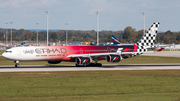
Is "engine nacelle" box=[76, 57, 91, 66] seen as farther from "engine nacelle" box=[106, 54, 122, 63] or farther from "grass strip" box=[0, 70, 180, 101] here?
"grass strip" box=[0, 70, 180, 101]

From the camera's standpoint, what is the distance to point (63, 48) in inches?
1917

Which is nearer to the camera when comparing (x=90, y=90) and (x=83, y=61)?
(x=90, y=90)

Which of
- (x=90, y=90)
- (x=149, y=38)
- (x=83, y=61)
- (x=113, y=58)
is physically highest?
(x=149, y=38)

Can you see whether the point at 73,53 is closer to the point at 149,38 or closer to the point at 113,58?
the point at 113,58

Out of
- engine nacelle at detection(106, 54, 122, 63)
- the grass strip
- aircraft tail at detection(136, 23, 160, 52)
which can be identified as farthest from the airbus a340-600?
the grass strip

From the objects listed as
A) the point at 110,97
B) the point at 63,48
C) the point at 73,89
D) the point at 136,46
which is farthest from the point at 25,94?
the point at 136,46

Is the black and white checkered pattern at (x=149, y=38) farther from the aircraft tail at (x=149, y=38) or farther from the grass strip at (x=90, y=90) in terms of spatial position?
the grass strip at (x=90, y=90)

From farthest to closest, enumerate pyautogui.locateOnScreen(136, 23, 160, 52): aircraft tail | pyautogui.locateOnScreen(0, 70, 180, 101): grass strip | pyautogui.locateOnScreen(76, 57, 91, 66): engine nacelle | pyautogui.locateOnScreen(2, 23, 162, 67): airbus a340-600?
1. pyautogui.locateOnScreen(136, 23, 160, 52): aircraft tail
2. pyautogui.locateOnScreen(76, 57, 91, 66): engine nacelle
3. pyautogui.locateOnScreen(2, 23, 162, 67): airbus a340-600
4. pyautogui.locateOnScreen(0, 70, 180, 101): grass strip

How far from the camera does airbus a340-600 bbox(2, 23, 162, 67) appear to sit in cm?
4569

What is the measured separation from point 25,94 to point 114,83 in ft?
33.3

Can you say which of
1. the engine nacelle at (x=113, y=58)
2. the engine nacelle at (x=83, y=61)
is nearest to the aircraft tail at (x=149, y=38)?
the engine nacelle at (x=113, y=58)

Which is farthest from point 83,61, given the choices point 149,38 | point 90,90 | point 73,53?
point 90,90

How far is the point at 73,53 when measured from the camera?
162 feet

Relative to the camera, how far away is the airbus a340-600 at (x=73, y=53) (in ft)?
150
